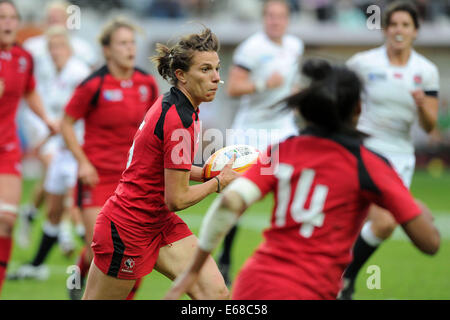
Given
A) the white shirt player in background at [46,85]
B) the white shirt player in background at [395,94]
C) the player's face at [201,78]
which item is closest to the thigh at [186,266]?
the player's face at [201,78]

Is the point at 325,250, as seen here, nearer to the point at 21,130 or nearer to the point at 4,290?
the point at 4,290

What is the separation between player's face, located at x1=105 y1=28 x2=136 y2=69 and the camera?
6.32m

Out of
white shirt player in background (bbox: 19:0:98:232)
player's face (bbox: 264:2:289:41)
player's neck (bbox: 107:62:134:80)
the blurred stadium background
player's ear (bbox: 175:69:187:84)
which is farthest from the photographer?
the blurred stadium background

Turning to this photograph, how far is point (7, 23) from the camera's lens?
663cm

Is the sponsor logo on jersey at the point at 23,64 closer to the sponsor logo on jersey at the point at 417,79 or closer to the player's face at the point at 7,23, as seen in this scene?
the player's face at the point at 7,23

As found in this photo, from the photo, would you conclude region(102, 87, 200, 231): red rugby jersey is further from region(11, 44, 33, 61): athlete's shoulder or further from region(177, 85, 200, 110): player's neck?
region(11, 44, 33, 61): athlete's shoulder

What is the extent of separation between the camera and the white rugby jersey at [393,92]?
6.68m

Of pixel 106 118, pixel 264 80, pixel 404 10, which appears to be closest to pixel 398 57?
pixel 404 10

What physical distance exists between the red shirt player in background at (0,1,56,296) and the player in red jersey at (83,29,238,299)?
2.25m

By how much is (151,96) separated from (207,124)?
18.0 metres

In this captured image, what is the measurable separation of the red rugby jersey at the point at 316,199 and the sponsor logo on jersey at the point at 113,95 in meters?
3.34

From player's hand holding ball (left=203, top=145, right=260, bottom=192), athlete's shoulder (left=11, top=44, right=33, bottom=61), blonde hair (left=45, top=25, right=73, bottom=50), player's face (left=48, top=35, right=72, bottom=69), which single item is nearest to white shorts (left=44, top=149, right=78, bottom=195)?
player's face (left=48, top=35, right=72, bottom=69)
